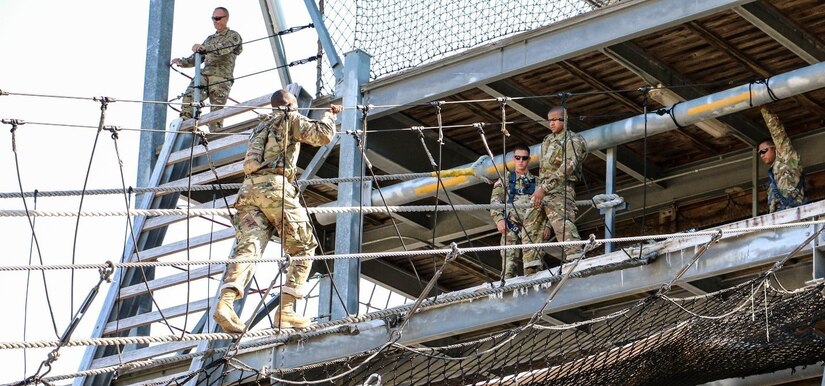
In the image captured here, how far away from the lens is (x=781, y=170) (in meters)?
14.8

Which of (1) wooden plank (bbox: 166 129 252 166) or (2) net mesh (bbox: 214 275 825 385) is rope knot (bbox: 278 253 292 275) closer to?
(2) net mesh (bbox: 214 275 825 385)

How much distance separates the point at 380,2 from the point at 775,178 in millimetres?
3893

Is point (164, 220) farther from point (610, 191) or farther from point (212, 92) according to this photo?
point (610, 191)

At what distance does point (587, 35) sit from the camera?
47.4 feet

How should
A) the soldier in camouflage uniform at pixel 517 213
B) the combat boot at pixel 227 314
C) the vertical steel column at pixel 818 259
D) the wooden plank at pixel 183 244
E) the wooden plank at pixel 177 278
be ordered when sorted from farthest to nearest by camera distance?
the wooden plank at pixel 183 244 → the wooden plank at pixel 177 278 → the soldier in camouflage uniform at pixel 517 213 → the vertical steel column at pixel 818 259 → the combat boot at pixel 227 314

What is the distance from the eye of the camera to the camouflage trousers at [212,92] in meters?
17.2

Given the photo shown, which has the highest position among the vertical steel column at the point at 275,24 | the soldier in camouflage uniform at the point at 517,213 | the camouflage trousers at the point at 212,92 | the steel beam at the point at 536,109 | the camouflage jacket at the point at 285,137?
the vertical steel column at the point at 275,24

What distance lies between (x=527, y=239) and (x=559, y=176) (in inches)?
25.7

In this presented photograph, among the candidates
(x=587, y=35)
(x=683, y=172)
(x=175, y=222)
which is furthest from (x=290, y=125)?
(x=683, y=172)

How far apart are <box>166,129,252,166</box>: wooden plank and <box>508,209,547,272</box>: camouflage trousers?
277cm

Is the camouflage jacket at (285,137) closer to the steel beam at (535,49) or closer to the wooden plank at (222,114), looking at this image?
the steel beam at (535,49)

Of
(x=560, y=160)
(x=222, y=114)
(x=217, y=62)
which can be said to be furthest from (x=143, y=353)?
(x=560, y=160)

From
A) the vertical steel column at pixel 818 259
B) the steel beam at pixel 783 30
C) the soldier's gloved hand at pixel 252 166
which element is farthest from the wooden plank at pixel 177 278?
the vertical steel column at pixel 818 259

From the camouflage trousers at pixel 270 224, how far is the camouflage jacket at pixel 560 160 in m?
2.80
